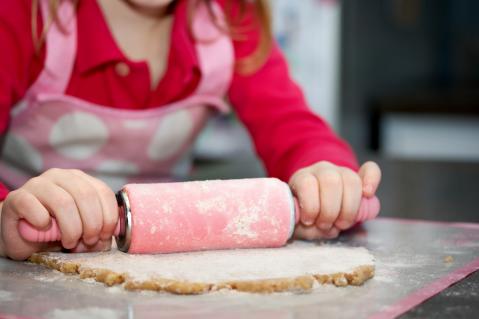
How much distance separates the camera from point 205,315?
20.7 inches

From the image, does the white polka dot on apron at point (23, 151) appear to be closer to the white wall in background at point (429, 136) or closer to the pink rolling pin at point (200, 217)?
the pink rolling pin at point (200, 217)

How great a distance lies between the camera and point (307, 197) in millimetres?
800

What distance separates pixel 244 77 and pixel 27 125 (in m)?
0.32

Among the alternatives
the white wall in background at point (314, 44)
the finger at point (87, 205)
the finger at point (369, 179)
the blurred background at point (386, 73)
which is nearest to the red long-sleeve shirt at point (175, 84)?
the finger at point (369, 179)

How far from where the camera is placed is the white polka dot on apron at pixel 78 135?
117 cm

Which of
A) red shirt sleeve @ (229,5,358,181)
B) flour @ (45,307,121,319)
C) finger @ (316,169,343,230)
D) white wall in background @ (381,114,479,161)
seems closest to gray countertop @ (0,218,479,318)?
flour @ (45,307,121,319)

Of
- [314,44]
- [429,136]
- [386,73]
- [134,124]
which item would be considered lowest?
[429,136]

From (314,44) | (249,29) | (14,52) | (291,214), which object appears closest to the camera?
(291,214)

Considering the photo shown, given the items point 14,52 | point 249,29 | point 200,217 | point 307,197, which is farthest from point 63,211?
point 249,29

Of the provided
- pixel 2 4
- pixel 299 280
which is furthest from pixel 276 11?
pixel 299 280

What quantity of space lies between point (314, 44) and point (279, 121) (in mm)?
1725

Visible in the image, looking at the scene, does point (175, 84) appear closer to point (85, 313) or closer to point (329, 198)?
point (329, 198)

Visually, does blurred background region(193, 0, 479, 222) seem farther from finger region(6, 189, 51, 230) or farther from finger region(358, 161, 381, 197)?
finger region(6, 189, 51, 230)

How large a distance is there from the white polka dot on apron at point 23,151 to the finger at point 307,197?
0.53 meters
